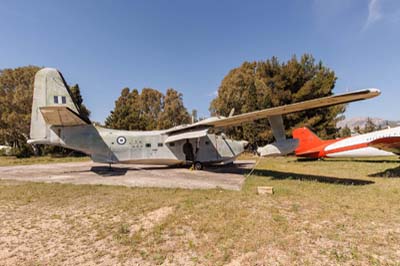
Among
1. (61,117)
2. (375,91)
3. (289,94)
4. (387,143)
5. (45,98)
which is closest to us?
(375,91)

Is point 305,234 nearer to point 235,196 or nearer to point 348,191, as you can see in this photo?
point 235,196

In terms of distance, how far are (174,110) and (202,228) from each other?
1862 inches

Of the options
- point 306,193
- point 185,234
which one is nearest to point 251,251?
point 185,234

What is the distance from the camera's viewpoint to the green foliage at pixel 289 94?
89.8 feet

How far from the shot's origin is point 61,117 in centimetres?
1104

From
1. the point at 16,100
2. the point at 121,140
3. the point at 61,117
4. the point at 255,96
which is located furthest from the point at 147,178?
the point at 16,100

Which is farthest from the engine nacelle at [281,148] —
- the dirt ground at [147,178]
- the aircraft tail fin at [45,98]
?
the aircraft tail fin at [45,98]

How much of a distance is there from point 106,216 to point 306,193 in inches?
253

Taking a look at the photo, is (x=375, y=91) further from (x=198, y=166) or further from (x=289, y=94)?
(x=289, y=94)

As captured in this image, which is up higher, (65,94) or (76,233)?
(65,94)

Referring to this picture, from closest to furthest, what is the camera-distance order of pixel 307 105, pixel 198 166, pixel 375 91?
1. pixel 375 91
2. pixel 307 105
3. pixel 198 166

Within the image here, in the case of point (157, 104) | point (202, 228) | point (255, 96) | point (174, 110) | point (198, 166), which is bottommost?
point (202, 228)

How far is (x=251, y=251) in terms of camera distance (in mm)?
3553

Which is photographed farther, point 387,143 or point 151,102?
point 151,102
